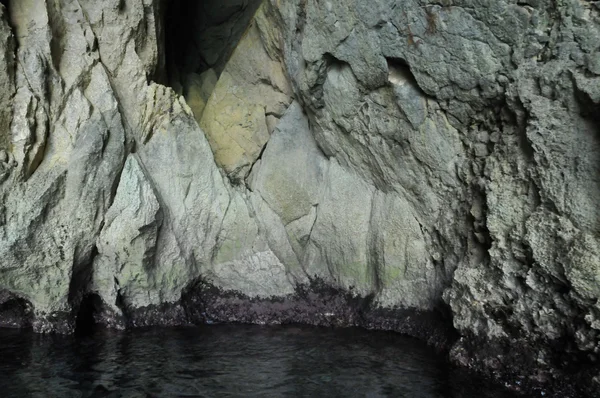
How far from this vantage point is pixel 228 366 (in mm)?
8102

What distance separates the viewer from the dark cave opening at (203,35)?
13.5 meters

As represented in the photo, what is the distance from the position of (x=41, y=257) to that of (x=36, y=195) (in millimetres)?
1213

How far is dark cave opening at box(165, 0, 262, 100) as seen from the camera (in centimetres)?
1348

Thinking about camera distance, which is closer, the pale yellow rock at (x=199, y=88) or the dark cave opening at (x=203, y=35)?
the pale yellow rock at (x=199, y=88)

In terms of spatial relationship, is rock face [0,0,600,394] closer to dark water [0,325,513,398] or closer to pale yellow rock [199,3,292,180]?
pale yellow rock [199,3,292,180]

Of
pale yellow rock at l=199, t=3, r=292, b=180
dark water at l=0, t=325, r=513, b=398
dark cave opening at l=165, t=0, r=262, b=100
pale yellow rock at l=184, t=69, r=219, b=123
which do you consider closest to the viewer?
dark water at l=0, t=325, r=513, b=398

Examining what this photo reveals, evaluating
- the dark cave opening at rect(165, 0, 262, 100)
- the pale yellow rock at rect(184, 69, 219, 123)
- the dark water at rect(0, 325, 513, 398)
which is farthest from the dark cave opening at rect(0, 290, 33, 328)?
the dark cave opening at rect(165, 0, 262, 100)

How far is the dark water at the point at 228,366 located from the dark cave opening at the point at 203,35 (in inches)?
274

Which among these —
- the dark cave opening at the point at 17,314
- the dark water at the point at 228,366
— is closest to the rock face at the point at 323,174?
the dark cave opening at the point at 17,314

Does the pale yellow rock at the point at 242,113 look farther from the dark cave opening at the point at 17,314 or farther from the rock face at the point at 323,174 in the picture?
the dark cave opening at the point at 17,314

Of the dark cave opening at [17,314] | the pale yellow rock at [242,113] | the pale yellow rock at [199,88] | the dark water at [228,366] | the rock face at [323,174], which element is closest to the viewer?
the rock face at [323,174]

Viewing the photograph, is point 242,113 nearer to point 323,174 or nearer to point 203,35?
point 323,174

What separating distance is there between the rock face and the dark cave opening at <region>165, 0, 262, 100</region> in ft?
1.34

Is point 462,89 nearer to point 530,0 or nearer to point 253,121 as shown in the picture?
point 530,0
